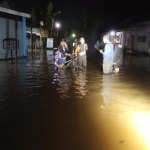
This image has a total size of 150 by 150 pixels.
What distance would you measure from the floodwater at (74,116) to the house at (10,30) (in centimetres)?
1033

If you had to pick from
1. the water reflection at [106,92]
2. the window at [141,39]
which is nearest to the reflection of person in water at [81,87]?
the water reflection at [106,92]

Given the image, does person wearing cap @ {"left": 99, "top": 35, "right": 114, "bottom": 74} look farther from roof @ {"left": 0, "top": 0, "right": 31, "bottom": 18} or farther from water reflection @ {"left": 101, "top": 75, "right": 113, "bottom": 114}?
roof @ {"left": 0, "top": 0, "right": 31, "bottom": 18}

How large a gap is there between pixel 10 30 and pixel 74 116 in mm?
16295

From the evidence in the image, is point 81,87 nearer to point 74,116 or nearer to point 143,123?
point 74,116

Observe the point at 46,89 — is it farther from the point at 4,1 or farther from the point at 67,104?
the point at 4,1

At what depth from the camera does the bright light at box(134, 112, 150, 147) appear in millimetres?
4738

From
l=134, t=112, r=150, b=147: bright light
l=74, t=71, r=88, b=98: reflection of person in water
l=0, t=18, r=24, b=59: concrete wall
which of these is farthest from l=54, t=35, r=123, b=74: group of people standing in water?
l=0, t=18, r=24, b=59: concrete wall

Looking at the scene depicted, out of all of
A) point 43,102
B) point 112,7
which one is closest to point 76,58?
point 43,102

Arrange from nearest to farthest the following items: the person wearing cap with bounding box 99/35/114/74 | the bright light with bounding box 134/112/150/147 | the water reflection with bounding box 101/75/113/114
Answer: the bright light with bounding box 134/112/150/147 < the water reflection with bounding box 101/75/113/114 < the person wearing cap with bounding box 99/35/114/74

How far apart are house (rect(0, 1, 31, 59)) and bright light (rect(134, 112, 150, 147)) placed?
14.6 m

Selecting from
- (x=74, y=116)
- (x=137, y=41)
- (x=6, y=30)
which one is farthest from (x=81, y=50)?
(x=137, y=41)

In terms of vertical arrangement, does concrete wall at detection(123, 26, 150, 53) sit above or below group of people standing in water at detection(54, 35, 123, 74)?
above

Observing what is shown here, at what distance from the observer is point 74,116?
590 centimetres

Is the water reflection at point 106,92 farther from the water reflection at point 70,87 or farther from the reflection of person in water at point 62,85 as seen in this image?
the reflection of person in water at point 62,85
